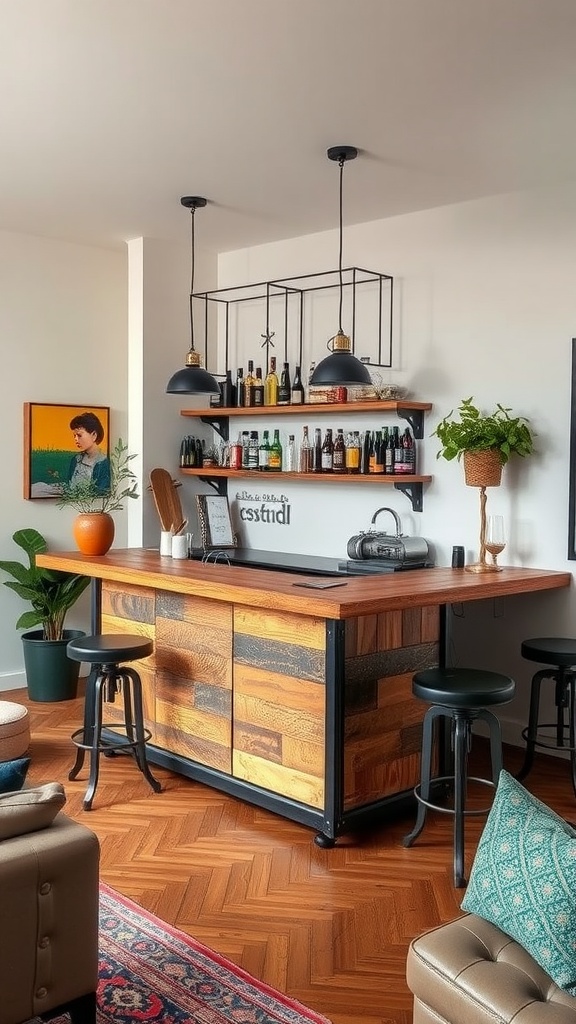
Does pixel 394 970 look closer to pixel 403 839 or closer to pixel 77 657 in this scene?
pixel 403 839

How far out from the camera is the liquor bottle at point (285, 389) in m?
5.81

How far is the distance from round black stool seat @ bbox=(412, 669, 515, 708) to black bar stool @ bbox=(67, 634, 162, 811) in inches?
52.5

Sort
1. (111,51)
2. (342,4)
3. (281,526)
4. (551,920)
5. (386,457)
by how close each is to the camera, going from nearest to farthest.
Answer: (551,920), (342,4), (111,51), (386,457), (281,526)

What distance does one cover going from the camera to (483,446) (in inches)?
182

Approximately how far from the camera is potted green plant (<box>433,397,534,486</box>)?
461 cm

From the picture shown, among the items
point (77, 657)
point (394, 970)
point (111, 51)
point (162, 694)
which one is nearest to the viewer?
point (394, 970)

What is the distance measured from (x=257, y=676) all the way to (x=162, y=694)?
0.73 m

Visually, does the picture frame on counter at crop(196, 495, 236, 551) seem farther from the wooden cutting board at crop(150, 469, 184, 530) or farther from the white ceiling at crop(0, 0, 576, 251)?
the white ceiling at crop(0, 0, 576, 251)

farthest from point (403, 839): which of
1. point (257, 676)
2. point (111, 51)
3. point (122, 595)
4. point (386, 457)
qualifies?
point (111, 51)

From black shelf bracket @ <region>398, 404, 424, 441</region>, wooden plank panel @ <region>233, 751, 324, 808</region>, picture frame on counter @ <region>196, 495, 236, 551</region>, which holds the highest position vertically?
black shelf bracket @ <region>398, 404, 424, 441</region>

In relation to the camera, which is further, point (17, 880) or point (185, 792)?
point (185, 792)

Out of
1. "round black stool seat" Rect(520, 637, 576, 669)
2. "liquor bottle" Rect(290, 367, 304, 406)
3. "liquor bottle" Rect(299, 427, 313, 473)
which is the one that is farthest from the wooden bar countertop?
"liquor bottle" Rect(290, 367, 304, 406)

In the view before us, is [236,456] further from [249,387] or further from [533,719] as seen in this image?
[533,719]

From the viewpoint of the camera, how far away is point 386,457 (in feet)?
17.3
